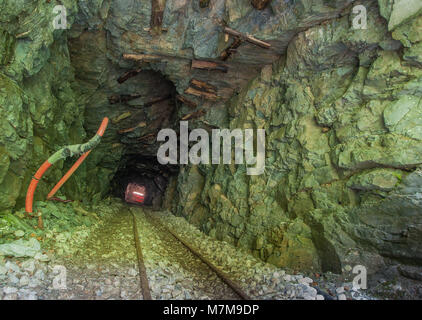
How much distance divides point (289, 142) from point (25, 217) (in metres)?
7.80

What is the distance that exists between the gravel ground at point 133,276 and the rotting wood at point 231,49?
23.0 feet

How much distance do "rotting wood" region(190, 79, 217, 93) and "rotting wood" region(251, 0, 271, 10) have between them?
393 cm

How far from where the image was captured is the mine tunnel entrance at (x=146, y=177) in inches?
824

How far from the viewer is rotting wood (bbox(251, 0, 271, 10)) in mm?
7151

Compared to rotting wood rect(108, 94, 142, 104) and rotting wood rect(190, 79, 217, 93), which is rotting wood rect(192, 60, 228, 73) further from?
rotting wood rect(108, 94, 142, 104)

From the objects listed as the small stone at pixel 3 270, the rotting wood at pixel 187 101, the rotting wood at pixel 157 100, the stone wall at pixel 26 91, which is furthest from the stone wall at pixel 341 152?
the rotting wood at pixel 157 100

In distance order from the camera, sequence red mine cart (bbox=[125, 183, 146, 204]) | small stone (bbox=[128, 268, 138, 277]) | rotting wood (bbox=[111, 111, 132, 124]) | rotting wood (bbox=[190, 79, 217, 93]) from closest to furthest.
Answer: small stone (bbox=[128, 268, 138, 277]) → rotting wood (bbox=[190, 79, 217, 93]) → rotting wood (bbox=[111, 111, 132, 124]) → red mine cart (bbox=[125, 183, 146, 204])

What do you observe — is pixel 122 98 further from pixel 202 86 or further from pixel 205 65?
pixel 205 65

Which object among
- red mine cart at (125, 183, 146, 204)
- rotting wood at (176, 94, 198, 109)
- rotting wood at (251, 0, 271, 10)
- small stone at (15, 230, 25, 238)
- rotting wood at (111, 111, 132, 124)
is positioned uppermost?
rotting wood at (251, 0, 271, 10)

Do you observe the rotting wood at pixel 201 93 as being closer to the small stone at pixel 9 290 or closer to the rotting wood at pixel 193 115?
the rotting wood at pixel 193 115

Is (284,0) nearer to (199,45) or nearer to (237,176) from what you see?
(199,45)

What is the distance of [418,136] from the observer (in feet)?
15.3

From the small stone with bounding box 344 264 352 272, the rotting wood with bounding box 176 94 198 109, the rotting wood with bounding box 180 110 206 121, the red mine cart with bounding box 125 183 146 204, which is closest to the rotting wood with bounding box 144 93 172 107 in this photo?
the rotting wood with bounding box 180 110 206 121

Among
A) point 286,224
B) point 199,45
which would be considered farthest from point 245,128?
point 286,224
